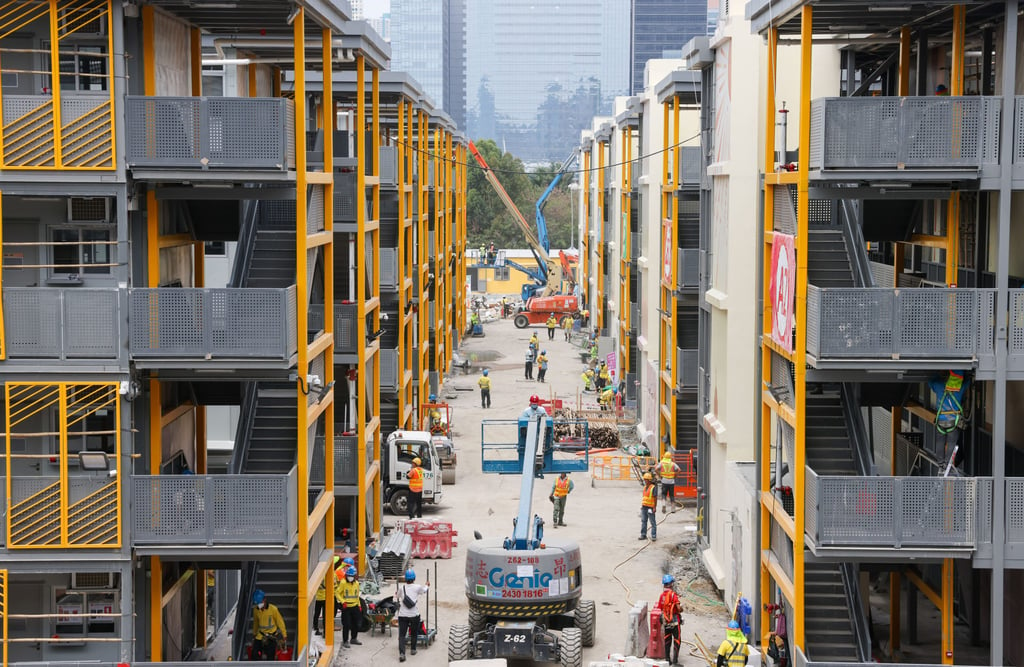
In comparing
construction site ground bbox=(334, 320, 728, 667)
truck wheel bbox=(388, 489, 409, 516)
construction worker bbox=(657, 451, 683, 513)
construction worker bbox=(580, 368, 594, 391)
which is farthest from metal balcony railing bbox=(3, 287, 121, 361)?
construction worker bbox=(580, 368, 594, 391)

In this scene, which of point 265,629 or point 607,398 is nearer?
point 265,629

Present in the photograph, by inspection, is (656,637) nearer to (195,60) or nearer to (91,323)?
(91,323)

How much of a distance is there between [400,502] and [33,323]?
1889cm

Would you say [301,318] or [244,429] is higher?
[301,318]

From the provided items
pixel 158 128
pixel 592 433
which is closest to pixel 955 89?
pixel 158 128

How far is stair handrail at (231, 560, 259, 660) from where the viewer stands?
2367 cm

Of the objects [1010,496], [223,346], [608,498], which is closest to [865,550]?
[1010,496]

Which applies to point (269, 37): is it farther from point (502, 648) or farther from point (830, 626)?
point (830, 626)

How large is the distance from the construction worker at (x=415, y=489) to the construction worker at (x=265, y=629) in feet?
46.2

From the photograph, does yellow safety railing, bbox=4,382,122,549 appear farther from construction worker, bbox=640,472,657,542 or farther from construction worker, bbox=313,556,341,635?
construction worker, bbox=640,472,657,542

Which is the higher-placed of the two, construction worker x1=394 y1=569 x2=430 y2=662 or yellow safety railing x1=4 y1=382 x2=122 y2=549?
yellow safety railing x1=4 y1=382 x2=122 y2=549

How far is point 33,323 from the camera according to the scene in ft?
68.4

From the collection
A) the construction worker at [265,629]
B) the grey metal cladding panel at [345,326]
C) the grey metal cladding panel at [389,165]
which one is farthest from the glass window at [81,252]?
the grey metal cladding panel at [389,165]

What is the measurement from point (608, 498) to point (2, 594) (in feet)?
76.8
